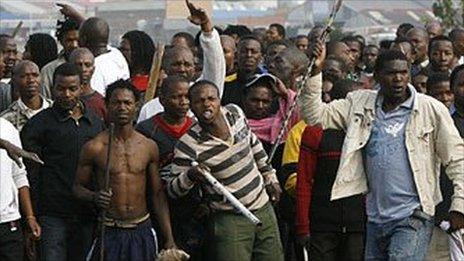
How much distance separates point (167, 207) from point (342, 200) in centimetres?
141

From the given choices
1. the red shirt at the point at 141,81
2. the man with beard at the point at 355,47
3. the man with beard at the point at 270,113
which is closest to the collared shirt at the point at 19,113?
the red shirt at the point at 141,81

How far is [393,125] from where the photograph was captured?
1022 centimetres

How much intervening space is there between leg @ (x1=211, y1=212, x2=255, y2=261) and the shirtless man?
1.21 feet

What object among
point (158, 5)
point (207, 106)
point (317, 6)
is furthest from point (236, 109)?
point (317, 6)

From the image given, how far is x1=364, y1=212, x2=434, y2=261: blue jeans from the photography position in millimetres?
10094

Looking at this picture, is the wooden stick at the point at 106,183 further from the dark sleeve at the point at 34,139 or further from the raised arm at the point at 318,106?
the raised arm at the point at 318,106

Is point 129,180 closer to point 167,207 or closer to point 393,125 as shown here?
point 167,207

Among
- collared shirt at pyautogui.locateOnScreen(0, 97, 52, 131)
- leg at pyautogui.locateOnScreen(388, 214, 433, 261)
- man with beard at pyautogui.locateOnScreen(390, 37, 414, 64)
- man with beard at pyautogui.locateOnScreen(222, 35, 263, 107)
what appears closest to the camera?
leg at pyautogui.locateOnScreen(388, 214, 433, 261)

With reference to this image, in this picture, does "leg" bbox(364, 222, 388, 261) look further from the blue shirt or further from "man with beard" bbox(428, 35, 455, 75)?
"man with beard" bbox(428, 35, 455, 75)

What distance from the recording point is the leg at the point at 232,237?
10695 mm

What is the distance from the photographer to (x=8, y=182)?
1080cm

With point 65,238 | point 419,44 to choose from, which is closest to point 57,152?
point 65,238

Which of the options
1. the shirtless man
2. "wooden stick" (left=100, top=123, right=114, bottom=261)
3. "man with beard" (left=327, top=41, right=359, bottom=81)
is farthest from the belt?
"man with beard" (left=327, top=41, right=359, bottom=81)

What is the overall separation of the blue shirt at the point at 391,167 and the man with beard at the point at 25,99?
105 inches
